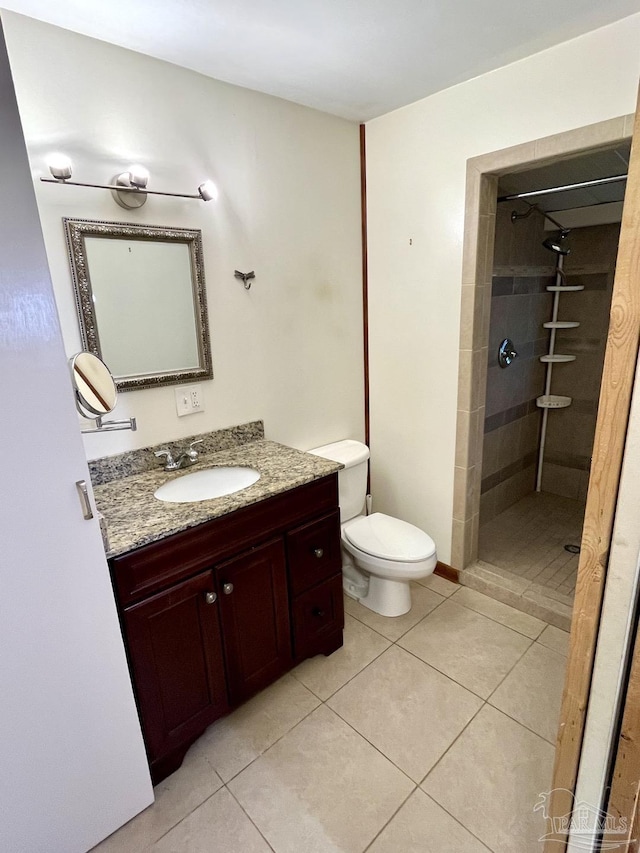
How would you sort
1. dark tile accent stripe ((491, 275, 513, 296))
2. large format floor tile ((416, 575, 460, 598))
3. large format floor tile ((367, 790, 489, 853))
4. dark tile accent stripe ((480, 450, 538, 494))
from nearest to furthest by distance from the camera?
1. large format floor tile ((367, 790, 489, 853))
2. large format floor tile ((416, 575, 460, 598))
3. dark tile accent stripe ((491, 275, 513, 296))
4. dark tile accent stripe ((480, 450, 538, 494))

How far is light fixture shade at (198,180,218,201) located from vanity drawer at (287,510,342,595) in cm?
133

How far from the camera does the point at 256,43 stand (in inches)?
60.1

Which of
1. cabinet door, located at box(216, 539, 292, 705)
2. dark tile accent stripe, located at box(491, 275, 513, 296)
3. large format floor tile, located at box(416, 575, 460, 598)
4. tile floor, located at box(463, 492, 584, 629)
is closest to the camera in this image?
cabinet door, located at box(216, 539, 292, 705)

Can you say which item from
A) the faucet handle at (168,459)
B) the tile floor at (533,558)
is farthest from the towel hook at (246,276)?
the tile floor at (533,558)

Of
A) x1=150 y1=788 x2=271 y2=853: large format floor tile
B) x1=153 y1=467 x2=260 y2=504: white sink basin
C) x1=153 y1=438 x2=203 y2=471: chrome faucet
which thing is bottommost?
x1=150 y1=788 x2=271 y2=853: large format floor tile

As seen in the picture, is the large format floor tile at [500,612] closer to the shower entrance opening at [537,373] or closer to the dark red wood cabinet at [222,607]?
the shower entrance opening at [537,373]

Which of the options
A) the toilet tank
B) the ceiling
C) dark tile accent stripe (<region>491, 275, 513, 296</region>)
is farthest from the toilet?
the ceiling

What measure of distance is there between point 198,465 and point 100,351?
0.57 m

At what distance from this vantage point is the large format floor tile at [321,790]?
4.28 feet

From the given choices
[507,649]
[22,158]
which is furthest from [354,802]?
[22,158]

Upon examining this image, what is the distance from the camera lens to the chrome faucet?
1780mm

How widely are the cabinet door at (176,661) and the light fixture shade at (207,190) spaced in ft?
4.57

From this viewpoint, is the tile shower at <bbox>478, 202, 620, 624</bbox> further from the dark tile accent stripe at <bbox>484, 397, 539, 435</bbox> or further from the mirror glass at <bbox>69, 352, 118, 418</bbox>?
the mirror glass at <bbox>69, 352, 118, 418</bbox>

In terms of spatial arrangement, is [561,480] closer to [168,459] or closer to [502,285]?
[502,285]
